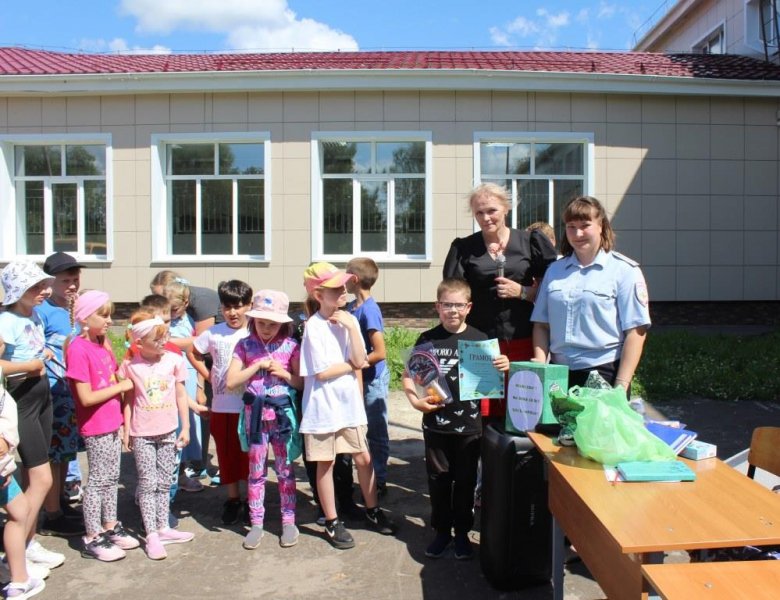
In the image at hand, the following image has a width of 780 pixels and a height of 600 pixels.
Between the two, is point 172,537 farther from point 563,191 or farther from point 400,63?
point 400,63

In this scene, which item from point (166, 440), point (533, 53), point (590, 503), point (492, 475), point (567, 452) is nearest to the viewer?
point (590, 503)

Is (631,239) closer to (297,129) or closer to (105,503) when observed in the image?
(297,129)

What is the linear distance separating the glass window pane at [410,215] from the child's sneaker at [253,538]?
27.8ft

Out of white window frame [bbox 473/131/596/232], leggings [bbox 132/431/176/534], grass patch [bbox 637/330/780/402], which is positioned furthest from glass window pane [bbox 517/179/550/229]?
leggings [bbox 132/431/176/534]

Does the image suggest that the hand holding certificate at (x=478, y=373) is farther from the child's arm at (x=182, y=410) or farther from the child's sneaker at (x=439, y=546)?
the child's arm at (x=182, y=410)

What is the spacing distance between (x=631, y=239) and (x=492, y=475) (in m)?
9.44

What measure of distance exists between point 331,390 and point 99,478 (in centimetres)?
142

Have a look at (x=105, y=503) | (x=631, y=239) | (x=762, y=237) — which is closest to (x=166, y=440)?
(x=105, y=503)

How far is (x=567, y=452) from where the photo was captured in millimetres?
2703

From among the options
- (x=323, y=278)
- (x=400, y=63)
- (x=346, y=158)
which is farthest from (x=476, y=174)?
(x=323, y=278)

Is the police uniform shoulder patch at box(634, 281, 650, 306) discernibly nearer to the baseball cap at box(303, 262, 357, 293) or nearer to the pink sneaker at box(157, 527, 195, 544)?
the baseball cap at box(303, 262, 357, 293)

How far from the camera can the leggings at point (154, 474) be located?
3697mm

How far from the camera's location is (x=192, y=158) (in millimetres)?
11961

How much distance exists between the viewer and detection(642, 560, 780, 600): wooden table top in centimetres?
169
